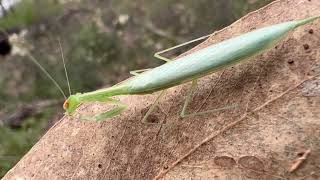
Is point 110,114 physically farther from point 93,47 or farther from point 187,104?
point 93,47

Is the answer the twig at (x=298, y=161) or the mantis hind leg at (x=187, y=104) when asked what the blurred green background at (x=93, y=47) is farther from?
the twig at (x=298, y=161)

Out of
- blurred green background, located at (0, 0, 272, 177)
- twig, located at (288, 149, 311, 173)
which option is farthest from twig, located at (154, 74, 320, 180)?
blurred green background, located at (0, 0, 272, 177)

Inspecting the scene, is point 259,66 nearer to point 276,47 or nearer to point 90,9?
point 276,47

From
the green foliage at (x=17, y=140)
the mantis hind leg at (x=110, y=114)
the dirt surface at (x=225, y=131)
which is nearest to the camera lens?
the dirt surface at (x=225, y=131)

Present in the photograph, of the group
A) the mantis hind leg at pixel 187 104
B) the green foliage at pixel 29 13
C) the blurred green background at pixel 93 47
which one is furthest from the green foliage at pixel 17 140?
the mantis hind leg at pixel 187 104

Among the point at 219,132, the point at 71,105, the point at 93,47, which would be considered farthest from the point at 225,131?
the point at 93,47

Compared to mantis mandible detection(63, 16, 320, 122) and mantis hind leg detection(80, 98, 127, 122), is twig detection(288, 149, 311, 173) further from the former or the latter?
mantis hind leg detection(80, 98, 127, 122)
